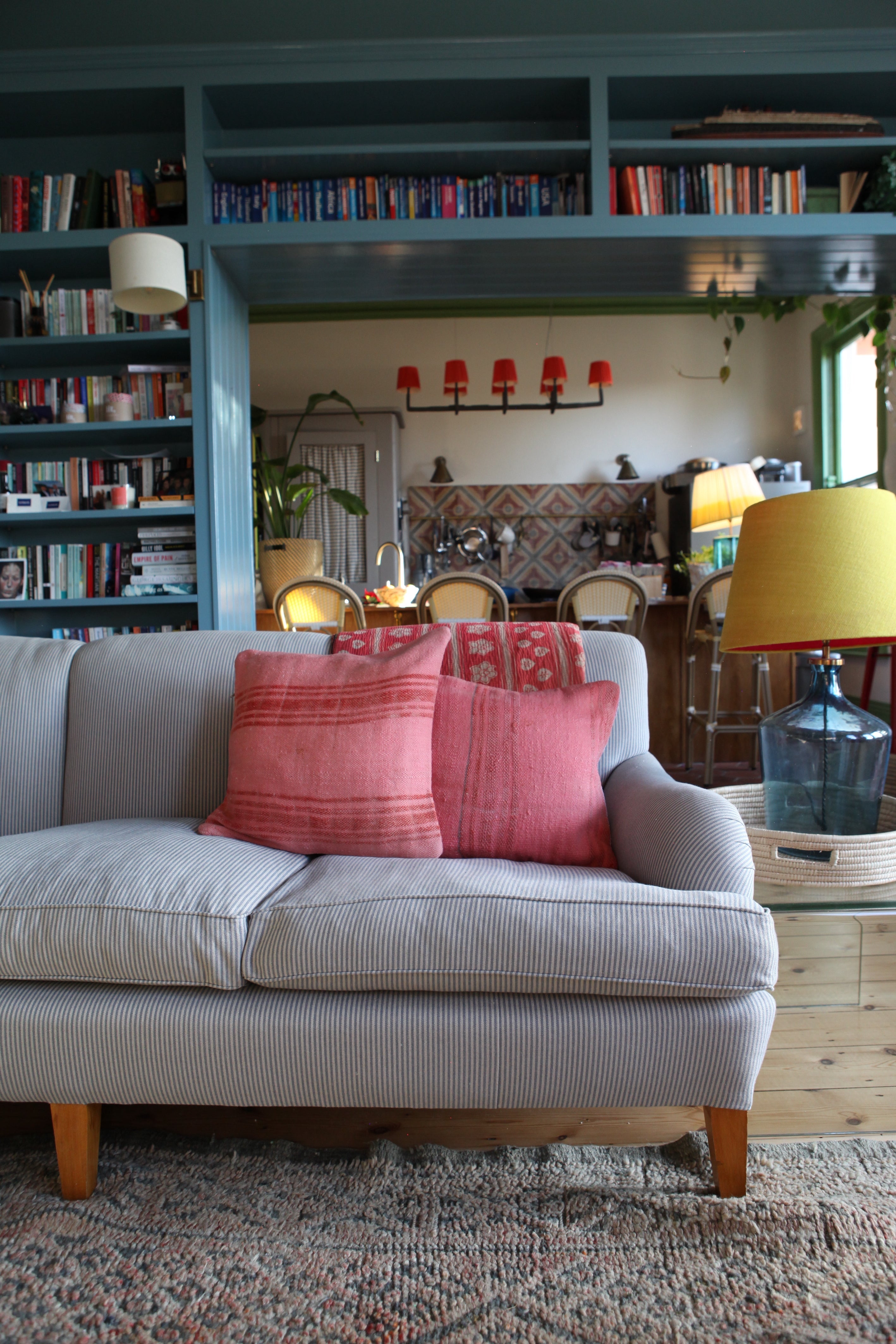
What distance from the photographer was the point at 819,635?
5.22ft

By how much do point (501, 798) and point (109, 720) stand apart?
883 mm

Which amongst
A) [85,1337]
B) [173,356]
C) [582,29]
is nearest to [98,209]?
[173,356]

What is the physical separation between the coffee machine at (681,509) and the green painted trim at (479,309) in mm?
1181

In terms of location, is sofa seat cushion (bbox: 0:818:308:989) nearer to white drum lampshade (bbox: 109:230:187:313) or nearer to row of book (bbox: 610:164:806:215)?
white drum lampshade (bbox: 109:230:187:313)

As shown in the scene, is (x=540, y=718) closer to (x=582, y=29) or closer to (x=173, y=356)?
(x=173, y=356)

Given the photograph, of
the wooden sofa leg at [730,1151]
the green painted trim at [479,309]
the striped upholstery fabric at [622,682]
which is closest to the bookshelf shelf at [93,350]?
the striped upholstery fabric at [622,682]

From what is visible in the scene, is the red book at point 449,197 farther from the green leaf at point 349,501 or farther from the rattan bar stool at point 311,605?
the green leaf at point 349,501

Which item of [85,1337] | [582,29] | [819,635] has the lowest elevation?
[85,1337]

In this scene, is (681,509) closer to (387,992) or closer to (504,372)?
(504,372)

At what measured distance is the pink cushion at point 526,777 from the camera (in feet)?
5.05

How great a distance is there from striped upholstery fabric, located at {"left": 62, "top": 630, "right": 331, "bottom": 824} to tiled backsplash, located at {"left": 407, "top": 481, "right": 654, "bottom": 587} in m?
5.15

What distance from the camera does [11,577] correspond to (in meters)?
3.72

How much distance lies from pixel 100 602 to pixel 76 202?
1.65 m

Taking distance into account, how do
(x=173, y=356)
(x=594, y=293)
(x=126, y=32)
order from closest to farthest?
(x=126, y=32), (x=173, y=356), (x=594, y=293)
